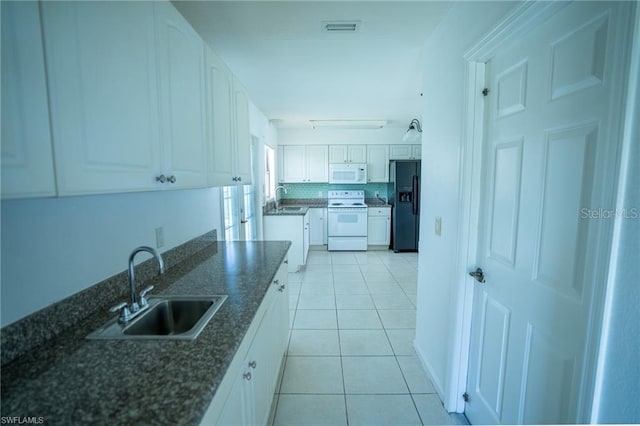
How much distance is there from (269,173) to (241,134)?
9.21ft

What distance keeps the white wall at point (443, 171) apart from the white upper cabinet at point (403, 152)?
11.9 ft

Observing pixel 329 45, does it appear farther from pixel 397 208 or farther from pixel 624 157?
pixel 397 208

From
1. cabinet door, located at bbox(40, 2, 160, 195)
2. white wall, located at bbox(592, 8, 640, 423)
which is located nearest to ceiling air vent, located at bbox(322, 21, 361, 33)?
cabinet door, located at bbox(40, 2, 160, 195)

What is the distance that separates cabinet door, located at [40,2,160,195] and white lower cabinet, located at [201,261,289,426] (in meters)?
0.71

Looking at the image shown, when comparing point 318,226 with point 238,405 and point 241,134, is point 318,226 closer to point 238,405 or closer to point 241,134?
point 241,134

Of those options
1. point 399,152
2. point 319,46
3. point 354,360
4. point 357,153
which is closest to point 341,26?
point 319,46

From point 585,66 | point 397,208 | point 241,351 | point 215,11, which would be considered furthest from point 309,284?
point 585,66

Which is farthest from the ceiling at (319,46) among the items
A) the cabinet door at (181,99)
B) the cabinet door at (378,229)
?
the cabinet door at (378,229)

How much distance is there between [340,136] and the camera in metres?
5.59

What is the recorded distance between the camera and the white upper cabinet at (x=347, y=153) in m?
5.59

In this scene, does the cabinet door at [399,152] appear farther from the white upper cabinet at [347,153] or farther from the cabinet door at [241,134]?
the cabinet door at [241,134]

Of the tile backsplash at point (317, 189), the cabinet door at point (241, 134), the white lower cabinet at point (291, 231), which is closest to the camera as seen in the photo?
the cabinet door at point (241, 134)

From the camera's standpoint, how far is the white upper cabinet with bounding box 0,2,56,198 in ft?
1.89

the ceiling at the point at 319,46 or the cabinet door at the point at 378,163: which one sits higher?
the ceiling at the point at 319,46
